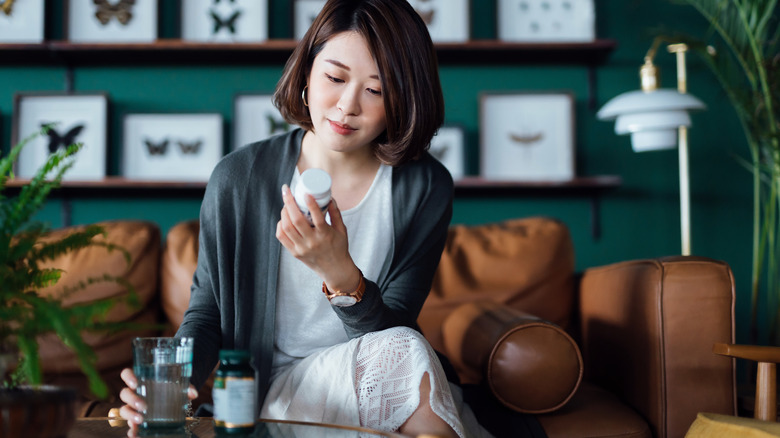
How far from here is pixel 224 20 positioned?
2746mm

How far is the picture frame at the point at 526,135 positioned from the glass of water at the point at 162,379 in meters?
1.93

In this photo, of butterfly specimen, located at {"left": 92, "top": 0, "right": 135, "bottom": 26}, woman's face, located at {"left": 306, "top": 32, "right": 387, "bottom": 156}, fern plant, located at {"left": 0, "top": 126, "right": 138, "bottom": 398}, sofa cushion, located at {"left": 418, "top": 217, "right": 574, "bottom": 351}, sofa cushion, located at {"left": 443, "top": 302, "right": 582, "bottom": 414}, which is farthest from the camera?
butterfly specimen, located at {"left": 92, "top": 0, "right": 135, "bottom": 26}

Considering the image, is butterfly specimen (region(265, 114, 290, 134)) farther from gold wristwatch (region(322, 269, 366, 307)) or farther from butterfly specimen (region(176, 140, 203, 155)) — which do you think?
gold wristwatch (region(322, 269, 366, 307))

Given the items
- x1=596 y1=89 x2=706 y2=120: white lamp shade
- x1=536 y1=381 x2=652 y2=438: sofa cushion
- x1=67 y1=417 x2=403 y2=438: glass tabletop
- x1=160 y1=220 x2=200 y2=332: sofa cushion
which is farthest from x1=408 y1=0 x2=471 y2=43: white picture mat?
x1=67 y1=417 x2=403 y2=438: glass tabletop

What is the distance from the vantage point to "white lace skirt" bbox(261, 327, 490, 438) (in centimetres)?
107

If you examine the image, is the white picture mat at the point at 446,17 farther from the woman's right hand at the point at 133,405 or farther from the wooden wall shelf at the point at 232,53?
the woman's right hand at the point at 133,405

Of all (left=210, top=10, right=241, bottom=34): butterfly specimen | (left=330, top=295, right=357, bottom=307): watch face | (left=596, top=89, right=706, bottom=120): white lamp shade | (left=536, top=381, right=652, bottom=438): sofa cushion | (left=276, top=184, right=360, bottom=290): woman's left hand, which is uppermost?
(left=210, top=10, right=241, bottom=34): butterfly specimen

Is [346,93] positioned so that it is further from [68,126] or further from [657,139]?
[68,126]

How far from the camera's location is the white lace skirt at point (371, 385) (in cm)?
107

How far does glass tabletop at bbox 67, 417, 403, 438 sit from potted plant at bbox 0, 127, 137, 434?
0.65 feet

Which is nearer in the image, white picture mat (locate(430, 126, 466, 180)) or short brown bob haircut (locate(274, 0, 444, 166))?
short brown bob haircut (locate(274, 0, 444, 166))

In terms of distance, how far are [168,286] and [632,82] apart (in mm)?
1934

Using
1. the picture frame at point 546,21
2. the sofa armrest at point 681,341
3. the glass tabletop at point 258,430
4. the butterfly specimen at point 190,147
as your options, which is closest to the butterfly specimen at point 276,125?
the butterfly specimen at point 190,147

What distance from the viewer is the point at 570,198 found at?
111 inches
